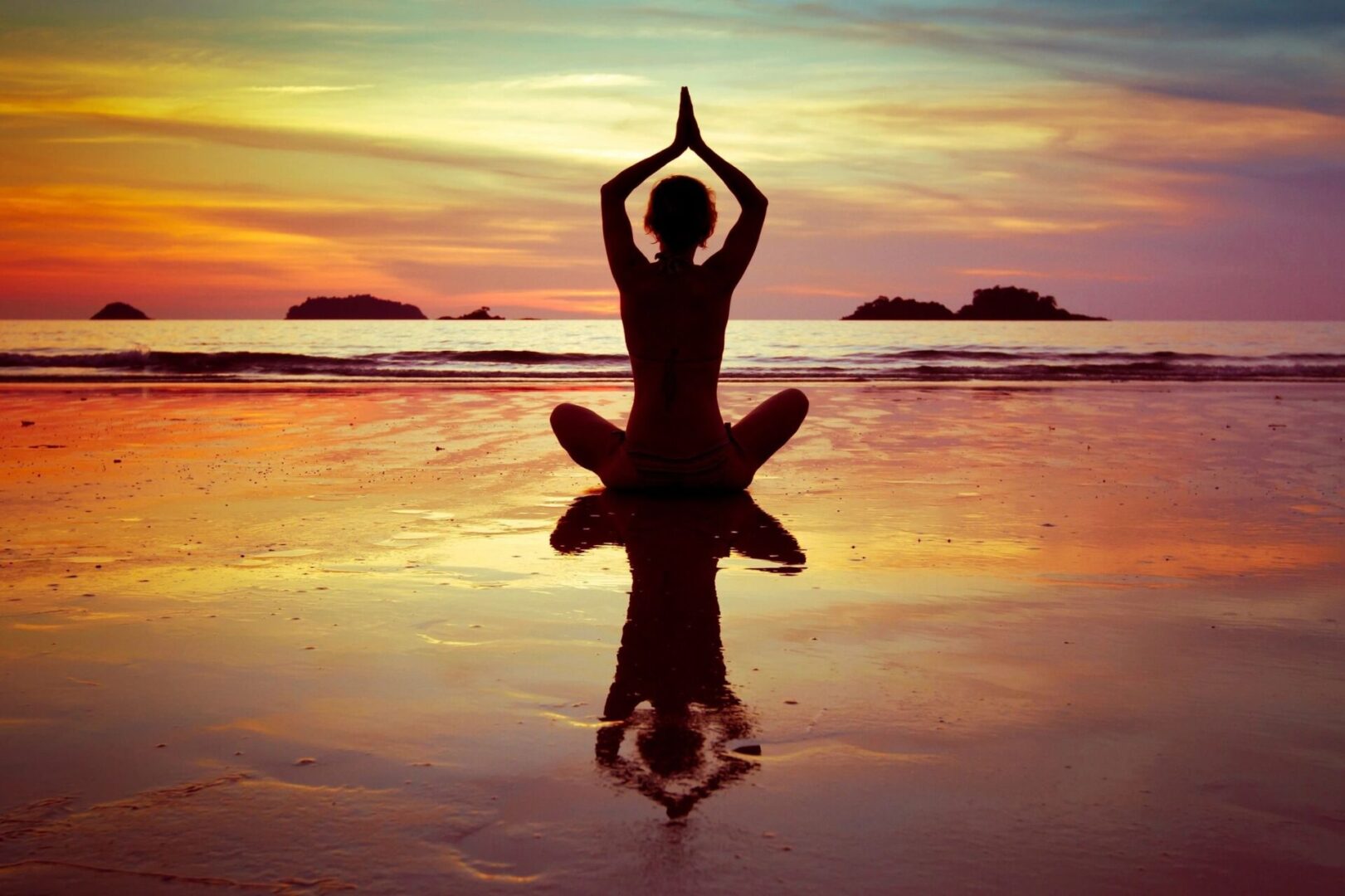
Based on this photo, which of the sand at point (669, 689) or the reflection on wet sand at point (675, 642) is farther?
the reflection on wet sand at point (675, 642)

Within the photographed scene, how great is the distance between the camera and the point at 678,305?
17.9 feet

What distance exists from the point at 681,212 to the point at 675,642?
272 centimetres

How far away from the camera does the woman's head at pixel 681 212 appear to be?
532 centimetres

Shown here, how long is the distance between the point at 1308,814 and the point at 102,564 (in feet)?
12.5

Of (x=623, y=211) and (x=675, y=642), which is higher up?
(x=623, y=211)

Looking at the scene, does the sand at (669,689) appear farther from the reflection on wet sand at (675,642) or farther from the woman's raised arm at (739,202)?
the woman's raised arm at (739,202)

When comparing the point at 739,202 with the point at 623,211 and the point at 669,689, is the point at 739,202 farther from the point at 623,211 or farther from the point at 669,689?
the point at 669,689

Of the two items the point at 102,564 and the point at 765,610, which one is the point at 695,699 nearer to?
the point at 765,610

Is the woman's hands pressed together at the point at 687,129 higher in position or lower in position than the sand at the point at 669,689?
higher

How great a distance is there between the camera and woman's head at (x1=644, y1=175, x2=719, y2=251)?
5316mm

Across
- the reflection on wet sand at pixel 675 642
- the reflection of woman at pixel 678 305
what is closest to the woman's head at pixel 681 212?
the reflection of woman at pixel 678 305

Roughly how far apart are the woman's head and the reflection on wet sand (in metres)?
1.30

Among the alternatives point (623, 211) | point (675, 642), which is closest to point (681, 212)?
point (623, 211)

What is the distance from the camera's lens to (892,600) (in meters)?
3.67
